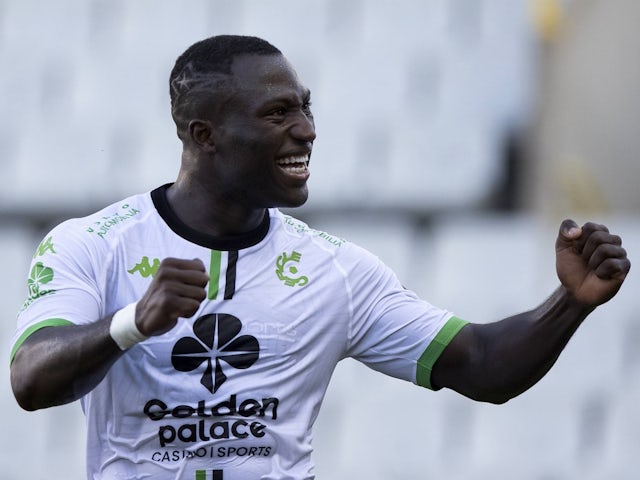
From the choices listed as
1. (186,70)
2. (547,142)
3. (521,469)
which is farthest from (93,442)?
(547,142)

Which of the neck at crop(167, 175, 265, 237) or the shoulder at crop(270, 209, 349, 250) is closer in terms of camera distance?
the neck at crop(167, 175, 265, 237)

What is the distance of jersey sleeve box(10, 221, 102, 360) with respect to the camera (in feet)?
12.9

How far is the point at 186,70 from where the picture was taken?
441cm

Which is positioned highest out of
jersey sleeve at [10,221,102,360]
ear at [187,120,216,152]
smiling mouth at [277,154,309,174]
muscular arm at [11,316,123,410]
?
ear at [187,120,216,152]

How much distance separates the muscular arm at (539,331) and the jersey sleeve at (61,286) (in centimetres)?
110

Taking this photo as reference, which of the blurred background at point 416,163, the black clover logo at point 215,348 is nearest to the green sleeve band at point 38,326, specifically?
the black clover logo at point 215,348

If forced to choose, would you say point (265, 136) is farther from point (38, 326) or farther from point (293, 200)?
point (38, 326)

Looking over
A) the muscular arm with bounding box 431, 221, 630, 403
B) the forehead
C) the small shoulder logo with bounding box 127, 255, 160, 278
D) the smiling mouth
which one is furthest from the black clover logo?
the forehead

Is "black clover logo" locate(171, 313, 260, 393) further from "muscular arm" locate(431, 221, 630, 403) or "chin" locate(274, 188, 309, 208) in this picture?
"muscular arm" locate(431, 221, 630, 403)

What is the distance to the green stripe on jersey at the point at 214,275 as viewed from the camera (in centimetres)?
422

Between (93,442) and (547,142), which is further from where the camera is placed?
(547,142)

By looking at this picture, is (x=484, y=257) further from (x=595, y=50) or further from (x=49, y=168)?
(x=49, y=168)

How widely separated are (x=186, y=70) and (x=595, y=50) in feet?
20.9

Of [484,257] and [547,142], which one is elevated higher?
[547,142]
